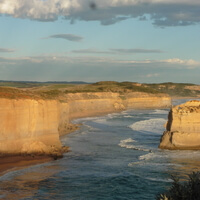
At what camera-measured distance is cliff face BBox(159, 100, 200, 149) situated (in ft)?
103

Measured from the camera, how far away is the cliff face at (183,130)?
31.4 meters

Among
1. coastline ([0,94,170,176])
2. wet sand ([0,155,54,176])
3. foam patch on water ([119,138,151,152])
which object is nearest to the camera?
wet sand ([0,155,54,176])

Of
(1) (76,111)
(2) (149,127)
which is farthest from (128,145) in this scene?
(1) (76,111)

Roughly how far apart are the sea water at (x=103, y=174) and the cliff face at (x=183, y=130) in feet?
3.48

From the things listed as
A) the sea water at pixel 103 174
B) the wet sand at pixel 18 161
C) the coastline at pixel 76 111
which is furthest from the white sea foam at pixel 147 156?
the wet sand at pixel 18 161

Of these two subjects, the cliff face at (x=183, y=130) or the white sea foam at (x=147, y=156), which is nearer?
the white sea foam at (x=147, y=156)

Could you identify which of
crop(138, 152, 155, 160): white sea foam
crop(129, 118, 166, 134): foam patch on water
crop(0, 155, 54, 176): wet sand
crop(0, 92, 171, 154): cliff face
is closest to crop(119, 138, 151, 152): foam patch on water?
crop(138, 152, 155, 160): white sea foam

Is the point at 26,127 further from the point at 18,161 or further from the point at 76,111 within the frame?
the point at 76,111

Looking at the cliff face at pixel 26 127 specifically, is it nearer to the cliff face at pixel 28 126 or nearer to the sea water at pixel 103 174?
the cliff face at pixel 28 126

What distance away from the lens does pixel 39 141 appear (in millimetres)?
30250

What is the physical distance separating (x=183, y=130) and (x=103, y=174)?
9.84m

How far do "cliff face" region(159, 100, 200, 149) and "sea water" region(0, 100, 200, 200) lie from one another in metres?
1.06

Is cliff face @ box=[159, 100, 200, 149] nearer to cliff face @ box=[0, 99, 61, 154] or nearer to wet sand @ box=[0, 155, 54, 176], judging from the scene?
cliff face @ box=[0, 99, 61, 154]

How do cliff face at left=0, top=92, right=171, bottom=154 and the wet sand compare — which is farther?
cliff face at left=0, top=92, right=171, bottom=154
